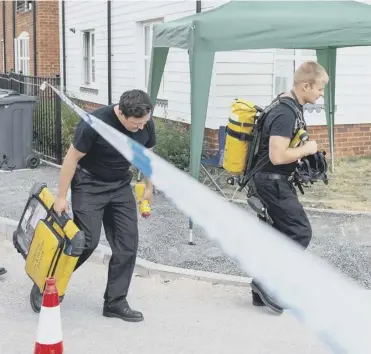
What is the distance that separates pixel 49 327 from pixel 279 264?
54.7 inches

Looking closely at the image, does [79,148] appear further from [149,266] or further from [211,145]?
[211,145]

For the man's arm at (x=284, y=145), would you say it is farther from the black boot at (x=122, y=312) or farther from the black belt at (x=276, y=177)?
the black boot at (x=122, y=312)

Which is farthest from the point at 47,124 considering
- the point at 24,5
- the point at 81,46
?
the point at 24,5

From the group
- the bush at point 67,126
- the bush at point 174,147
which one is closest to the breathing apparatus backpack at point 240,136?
the bush at point 174,147

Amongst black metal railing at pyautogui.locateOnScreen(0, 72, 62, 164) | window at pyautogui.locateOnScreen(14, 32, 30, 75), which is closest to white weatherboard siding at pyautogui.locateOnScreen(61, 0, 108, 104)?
black metal railing at pyautogui.locateOnScreen(0, 72, 62, 164)

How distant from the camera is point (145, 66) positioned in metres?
13.5

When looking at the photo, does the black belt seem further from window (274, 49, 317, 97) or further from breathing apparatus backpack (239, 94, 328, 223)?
window (274, 49, 317, 97)

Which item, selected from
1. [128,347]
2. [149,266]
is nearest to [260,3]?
[149,266]

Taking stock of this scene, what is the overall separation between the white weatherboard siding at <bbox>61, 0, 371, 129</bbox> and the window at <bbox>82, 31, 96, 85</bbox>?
1.20 m

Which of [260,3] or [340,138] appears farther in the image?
[340,138]

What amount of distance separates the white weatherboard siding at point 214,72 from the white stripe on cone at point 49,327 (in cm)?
677

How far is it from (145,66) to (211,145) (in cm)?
358

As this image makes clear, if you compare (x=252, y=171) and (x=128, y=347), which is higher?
(x=252, y=171)

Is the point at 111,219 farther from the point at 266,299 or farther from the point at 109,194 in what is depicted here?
the point at 266,299
